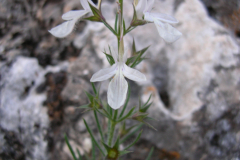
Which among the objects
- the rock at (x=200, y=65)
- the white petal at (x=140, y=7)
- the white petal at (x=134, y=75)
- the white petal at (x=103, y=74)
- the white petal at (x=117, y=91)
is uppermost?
the white petal at (x=140, y=7)

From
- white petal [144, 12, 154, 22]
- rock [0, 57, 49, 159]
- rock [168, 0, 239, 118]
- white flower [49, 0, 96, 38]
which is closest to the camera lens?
white petal [144, 12, 154, 22]

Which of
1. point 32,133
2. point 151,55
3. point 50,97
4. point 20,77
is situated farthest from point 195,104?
point 20,77

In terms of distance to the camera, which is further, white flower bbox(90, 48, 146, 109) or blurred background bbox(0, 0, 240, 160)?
blurred background bbox(0, 0, 240, 160)

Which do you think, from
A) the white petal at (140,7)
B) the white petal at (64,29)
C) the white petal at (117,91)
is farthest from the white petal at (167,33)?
the white petal at (64,29)

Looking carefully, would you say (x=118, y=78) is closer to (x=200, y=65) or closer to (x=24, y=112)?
(x=24, y=112)

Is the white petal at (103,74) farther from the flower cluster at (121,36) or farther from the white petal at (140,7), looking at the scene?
the white petal at (140,7)

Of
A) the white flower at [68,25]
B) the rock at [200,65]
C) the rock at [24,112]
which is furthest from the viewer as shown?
the rock at [200,65]

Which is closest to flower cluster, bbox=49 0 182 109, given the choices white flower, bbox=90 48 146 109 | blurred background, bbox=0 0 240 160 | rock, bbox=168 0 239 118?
white flower, bbox=90 48 146 109

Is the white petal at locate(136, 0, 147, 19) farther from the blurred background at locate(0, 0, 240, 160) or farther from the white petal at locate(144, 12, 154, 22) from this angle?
the blurred background at locate(0, 0, 240, 160)
